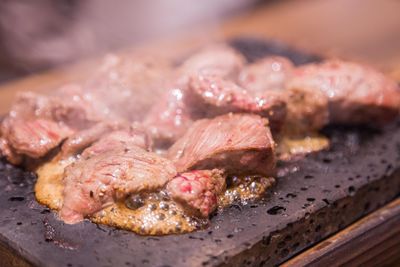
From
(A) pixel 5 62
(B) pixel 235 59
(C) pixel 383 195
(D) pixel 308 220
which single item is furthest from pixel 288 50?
(A) pixel 5 62

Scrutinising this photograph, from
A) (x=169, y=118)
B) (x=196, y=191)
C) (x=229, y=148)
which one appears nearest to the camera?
(x=196, y=191)

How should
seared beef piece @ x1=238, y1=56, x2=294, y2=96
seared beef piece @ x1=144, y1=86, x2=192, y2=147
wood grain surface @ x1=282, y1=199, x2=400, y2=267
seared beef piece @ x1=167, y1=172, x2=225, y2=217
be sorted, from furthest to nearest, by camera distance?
seared beef piece @ x1=238, y1=56, x2=294, y2=96 < seared beef piece @ x1=144, y1=86, x2=192, y2=147 < wood grain surface @ x1=282, y1=199, x2=400, y2=267 < seared beef piece @ x1=167, y1=172, x2=225, y2=217

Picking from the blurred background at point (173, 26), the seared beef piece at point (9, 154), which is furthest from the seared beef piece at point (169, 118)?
the blurred background at point (173, 26)

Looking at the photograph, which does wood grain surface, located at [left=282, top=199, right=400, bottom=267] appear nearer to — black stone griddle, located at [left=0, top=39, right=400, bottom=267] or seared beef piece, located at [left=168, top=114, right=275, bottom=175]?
black stone griddle, located at [left=0, top=39, right=400, bottom=267]

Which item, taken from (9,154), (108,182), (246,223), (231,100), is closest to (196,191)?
(246,223)

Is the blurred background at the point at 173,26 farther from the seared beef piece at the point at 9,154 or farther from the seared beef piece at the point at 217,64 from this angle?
the seared beef piece at the point at 9,154

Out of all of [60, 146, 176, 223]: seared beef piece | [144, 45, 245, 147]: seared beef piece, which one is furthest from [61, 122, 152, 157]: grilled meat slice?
[60, 146, 176, 223]: seared beef piece

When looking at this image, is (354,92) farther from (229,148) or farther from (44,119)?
(44,119)

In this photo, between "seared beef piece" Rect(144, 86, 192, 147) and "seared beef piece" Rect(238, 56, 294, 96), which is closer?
"seared beef piece" Rect(144, 86, 192, 147)
